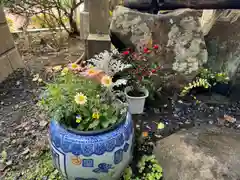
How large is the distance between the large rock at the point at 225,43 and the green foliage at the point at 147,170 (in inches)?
59.3

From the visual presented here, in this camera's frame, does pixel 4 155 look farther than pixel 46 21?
No

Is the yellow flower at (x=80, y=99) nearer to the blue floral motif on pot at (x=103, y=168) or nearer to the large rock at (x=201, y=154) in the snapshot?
the blue floral motif on pot at (x=103, y=168)

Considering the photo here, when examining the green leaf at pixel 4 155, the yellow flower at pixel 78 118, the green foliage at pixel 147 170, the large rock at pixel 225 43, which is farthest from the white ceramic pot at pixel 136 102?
the green leaf at pixel 4 155

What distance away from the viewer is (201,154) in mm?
1732

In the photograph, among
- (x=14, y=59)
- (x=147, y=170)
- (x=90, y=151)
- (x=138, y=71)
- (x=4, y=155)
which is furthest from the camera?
(x=14, y=59)

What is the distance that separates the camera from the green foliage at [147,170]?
5.31ft

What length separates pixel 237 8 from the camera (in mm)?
2465

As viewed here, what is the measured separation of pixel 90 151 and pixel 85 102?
0.29 m

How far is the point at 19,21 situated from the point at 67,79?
3.48 metres

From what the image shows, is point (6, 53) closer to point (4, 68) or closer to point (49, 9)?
point (4, 68)

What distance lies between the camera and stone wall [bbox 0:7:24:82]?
2.80m

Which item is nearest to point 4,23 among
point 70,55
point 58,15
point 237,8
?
point 70,55

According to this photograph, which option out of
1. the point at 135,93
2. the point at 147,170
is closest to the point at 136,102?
the point at 135,93

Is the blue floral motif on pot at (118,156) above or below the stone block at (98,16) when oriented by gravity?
below
